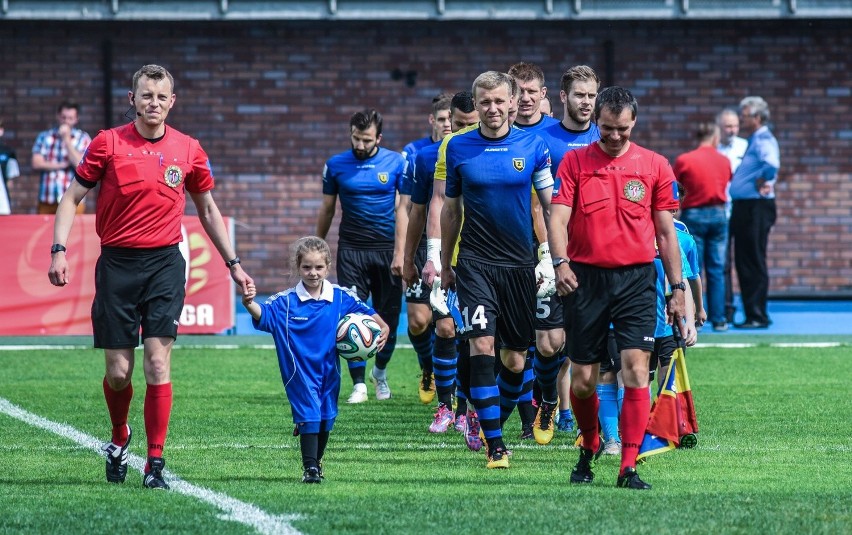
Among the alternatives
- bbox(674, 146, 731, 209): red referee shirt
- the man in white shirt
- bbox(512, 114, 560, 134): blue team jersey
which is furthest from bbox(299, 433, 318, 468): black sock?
the man in white shirt

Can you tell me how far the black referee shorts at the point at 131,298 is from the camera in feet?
25.0

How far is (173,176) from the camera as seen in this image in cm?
771

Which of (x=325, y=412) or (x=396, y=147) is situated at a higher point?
(x=396, y=147)

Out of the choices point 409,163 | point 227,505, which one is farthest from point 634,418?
point 409,163

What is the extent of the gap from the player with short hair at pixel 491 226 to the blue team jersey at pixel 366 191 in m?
3.41

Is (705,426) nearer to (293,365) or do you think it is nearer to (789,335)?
(293,365)

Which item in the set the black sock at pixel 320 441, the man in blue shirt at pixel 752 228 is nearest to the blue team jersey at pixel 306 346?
the black sock at pixel 320 441

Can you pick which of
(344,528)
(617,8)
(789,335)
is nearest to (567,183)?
(344,528)

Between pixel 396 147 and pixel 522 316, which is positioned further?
pixel 396 147

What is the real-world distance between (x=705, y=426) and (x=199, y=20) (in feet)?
39.9

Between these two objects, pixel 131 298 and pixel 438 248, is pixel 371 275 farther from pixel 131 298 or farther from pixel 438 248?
pixel 131 298

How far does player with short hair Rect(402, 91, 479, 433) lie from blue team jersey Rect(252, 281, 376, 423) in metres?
1.11

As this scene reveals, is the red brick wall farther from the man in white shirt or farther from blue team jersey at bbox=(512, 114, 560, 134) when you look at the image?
blue team jersey at bbox=(512, 114, 560, 134)

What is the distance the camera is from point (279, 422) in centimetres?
1032
